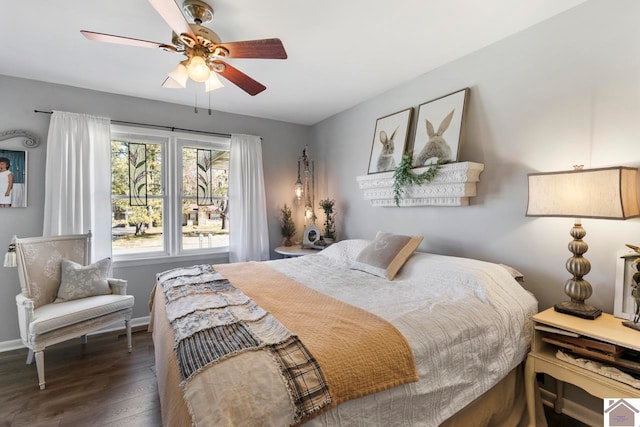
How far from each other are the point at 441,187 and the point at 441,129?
1.66 ft

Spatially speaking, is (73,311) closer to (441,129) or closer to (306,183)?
(306,183)

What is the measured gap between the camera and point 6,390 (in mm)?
2141

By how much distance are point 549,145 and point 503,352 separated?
137 centimetres

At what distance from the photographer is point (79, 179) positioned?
3029 mm

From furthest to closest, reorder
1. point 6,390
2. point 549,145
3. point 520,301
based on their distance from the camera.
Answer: point 6,390
point 549,145
point 520,301

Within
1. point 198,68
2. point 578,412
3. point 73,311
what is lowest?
point 578,412

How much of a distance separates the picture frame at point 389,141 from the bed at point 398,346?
109cm

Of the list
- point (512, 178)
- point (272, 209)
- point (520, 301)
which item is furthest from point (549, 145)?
point (272, 209)

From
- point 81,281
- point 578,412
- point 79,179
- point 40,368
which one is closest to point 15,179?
point 79,179

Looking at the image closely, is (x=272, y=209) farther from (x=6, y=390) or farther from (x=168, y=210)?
(x=6, y=390)

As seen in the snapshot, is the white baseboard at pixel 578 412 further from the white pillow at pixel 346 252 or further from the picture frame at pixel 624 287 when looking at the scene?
the white pillow at pixel 346 252

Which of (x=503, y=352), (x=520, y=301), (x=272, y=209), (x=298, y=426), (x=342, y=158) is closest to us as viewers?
(x=298, y=426)

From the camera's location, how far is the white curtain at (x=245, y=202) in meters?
3.84

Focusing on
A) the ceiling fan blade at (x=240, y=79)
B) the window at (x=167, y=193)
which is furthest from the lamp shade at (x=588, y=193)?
the window at (x=167, y=193)
